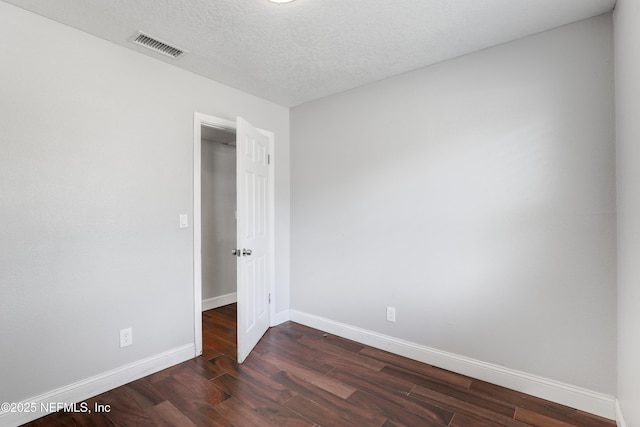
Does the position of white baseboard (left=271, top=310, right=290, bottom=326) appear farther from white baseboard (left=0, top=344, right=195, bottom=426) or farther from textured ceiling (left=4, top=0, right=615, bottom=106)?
textured ceiling (left=4, top=0, right=615, bottom=106)

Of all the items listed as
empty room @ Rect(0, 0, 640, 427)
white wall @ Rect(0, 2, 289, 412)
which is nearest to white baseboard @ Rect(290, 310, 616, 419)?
empty room @ Rect(0, 0, 640, 427)

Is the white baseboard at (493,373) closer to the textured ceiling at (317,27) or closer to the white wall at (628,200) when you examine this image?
the white wall at (628,200)

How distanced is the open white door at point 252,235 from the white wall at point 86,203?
446mm

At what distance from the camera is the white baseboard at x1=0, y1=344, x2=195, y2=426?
1860 mm

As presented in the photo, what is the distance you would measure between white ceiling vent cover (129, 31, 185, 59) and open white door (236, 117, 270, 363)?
2.16ft

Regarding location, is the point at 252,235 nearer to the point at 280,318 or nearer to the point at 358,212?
the point at 358,212

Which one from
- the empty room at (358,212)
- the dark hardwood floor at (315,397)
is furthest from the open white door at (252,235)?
the dark hardwood floor at (315,397)

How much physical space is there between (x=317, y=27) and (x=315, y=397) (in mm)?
2467

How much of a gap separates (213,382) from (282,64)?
2523 mm

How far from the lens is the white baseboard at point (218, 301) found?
407 cm

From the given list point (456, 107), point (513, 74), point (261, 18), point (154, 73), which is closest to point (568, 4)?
point (513, 74)

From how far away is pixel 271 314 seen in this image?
343 centimetres

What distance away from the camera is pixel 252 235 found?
9.59ft

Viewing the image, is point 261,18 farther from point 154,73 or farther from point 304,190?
point 304,190
